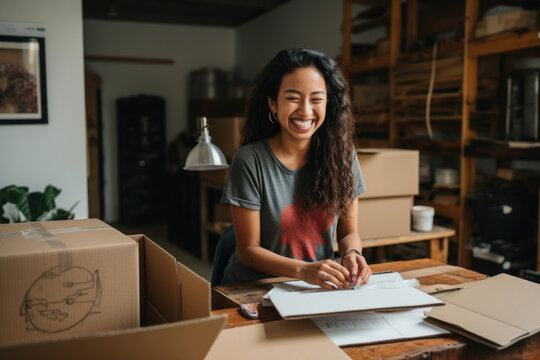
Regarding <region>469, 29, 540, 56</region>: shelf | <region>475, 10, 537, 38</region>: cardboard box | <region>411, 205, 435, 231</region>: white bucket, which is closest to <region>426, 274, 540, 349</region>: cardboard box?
<region>411, 205, 435, 231</region>: white bucket

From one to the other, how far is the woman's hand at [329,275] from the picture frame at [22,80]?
98.7 inches

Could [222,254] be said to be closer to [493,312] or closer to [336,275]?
[336,275]

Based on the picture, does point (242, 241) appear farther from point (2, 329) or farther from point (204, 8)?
point (204, 8)

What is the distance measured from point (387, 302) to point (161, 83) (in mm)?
7126

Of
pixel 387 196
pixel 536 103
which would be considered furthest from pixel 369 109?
pixel 387 196

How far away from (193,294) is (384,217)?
2.05 m

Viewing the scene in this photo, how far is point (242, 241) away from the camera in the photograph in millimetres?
1740

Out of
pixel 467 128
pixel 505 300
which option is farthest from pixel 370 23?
pixel 505 300

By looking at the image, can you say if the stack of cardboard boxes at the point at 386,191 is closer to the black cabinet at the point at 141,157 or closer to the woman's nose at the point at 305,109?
the woman's nose at the point at 305,109

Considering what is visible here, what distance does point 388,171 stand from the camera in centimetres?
271

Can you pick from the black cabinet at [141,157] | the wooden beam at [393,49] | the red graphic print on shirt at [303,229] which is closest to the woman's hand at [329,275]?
the red graphic print on shirt at [303,229]

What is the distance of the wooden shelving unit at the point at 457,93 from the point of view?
3420mm

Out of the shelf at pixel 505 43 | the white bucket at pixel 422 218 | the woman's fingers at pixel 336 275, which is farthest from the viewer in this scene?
the shelf at pixel 505 43

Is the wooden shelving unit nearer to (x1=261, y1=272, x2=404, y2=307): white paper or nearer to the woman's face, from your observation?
the woman's face
